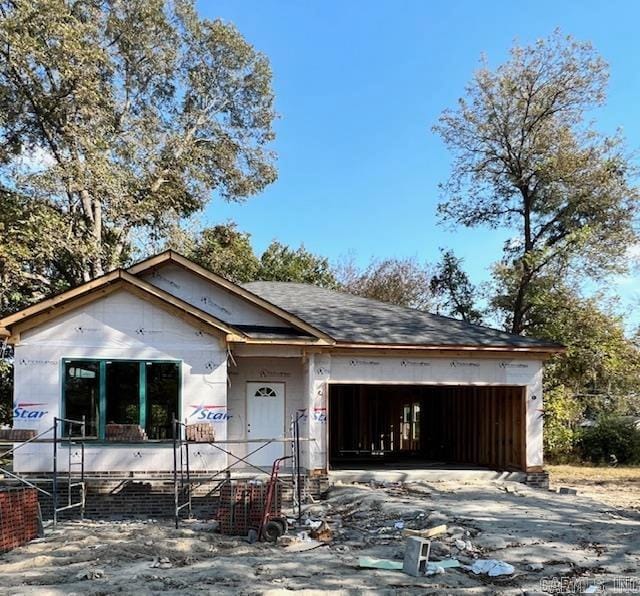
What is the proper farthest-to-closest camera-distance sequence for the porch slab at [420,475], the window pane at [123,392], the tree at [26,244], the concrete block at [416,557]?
the tree at [26,244] → the porch slab at [420,475] → the window pane at [123,392] → the concrete block at [416,557]

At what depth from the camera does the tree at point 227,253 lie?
88.0ft

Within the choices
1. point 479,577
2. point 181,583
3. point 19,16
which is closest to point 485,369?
point 479,577

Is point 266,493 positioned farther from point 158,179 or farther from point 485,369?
point 158,179

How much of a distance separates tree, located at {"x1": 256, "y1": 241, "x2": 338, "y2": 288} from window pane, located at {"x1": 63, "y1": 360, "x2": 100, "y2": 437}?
20778 mm

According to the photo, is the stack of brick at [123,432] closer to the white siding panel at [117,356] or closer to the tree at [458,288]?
the white siding panel at [117,356]

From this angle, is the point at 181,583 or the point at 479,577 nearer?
the point at 181,583

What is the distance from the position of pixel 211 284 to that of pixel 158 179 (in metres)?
11.7

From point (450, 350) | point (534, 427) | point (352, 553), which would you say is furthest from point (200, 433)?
point (534, 427)

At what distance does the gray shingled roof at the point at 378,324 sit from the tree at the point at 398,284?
17.4 m

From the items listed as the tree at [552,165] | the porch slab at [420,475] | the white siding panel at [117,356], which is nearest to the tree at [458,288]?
the tree at [552,165]

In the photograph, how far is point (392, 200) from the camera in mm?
33438

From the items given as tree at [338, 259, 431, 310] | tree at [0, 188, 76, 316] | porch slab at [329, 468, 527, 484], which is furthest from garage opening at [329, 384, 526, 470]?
tree at [338, 259, 431, 310]

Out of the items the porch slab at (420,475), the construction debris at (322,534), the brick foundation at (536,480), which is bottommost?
the brick foundation at (536,480)

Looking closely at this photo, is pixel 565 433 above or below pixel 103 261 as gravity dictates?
below
